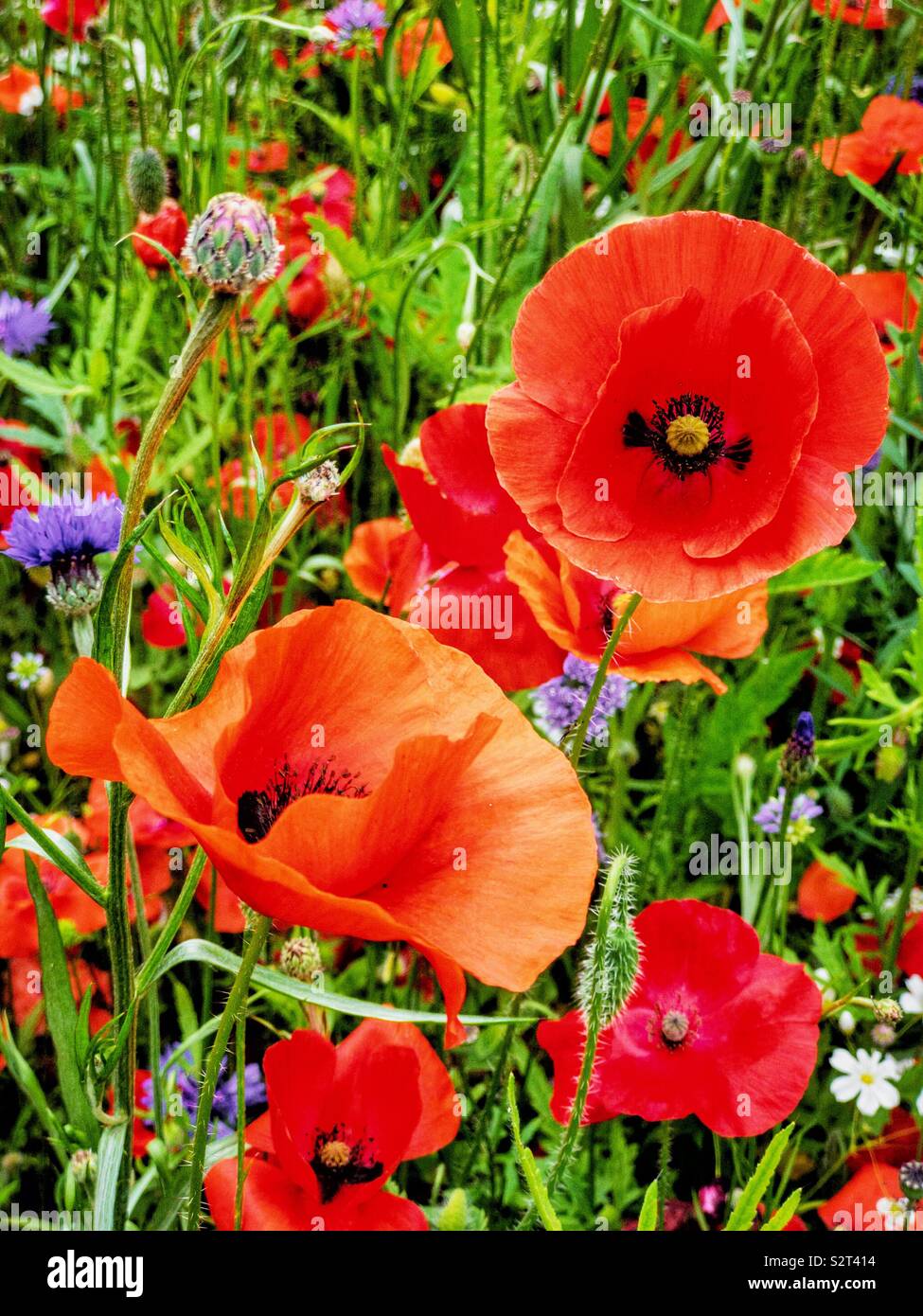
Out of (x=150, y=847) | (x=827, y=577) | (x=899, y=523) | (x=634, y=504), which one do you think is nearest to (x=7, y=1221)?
(x=150, y=847)

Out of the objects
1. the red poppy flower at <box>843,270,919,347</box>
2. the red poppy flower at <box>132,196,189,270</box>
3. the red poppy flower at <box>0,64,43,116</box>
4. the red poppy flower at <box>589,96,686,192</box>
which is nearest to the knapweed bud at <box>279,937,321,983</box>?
the red poppy flower at <box>132,196,189,270</box>

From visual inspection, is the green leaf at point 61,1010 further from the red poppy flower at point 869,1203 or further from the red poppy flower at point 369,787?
the red poppy flower at point 869,1203

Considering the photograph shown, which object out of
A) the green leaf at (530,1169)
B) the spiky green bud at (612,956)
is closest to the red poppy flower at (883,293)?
the spiky green bud at (612,956)

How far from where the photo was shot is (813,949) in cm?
102

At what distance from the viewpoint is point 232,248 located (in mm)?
473

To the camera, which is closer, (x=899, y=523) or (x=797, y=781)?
(x=797, y=781)

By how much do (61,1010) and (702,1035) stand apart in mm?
396

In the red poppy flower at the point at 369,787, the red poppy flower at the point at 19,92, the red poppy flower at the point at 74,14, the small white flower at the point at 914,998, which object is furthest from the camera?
the red poppy flower at the point at 19,92

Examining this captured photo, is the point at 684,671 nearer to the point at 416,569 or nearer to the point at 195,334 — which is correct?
the point at 416,569

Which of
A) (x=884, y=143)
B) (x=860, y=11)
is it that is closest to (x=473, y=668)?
(x=884, y=143)

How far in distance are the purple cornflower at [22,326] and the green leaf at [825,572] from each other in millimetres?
724

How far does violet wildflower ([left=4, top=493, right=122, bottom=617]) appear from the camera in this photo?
727mm

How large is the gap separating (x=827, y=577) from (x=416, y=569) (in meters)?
0.36

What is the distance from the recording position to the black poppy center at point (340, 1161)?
692 millimetres
